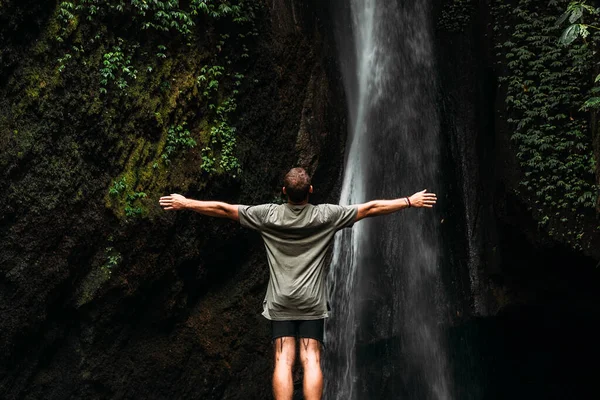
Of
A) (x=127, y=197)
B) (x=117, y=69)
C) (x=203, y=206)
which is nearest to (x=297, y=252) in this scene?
(x=203, y=206)

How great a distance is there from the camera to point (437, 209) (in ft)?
34.4

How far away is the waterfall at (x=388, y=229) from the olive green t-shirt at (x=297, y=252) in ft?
14.8

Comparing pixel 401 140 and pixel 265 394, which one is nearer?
pixel 265 394

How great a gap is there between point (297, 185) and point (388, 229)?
572cm

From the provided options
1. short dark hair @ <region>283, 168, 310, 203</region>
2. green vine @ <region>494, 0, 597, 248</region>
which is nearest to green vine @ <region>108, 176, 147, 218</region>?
short dark hair @ <region>283, 168, 310, 203</region>

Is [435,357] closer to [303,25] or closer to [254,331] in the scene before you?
[254,331]

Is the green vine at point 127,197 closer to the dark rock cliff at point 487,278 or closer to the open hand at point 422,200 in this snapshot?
the open hand at point 422,200

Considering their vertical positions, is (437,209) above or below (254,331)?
above

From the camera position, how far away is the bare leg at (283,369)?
431cm

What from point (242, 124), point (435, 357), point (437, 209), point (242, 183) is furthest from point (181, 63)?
point (435, 357)

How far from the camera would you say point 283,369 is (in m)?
4.39

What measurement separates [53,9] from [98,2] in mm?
450

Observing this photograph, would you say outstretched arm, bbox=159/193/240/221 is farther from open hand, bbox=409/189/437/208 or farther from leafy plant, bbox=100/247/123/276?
leafy plant, bbox=100/247/123/276

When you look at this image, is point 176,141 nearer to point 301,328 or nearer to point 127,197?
point 127,197
